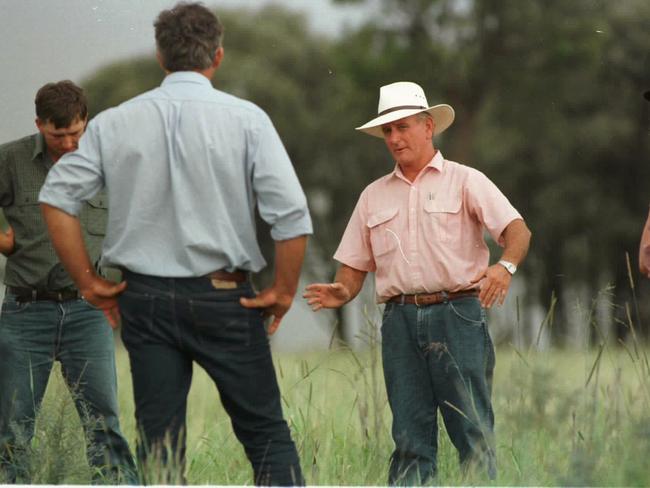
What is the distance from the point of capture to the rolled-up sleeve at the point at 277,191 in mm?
3449

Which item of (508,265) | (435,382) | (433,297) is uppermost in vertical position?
(508,265)

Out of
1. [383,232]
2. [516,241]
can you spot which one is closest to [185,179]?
[383,232]

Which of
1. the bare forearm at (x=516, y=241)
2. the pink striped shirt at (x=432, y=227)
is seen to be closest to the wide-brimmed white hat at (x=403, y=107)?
the pink striped shirt at (x=432, y=227)

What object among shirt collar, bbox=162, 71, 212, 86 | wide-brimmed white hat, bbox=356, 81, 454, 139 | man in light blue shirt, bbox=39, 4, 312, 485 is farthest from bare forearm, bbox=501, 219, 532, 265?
shirt collar, bbox=162, 71, 212, 86

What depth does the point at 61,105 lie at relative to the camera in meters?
4.38

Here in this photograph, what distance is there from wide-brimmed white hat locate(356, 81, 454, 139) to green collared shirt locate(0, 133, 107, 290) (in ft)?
3.53

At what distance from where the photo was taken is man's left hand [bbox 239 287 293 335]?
3.49 m

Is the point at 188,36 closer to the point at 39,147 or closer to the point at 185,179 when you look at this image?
the point at 185,179

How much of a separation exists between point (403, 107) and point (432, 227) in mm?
460

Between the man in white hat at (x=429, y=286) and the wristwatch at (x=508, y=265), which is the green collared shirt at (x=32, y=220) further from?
the wristwatch at (x=508, y=265)

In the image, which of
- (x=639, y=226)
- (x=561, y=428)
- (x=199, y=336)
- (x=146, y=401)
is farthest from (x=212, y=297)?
(x=639, y=226)

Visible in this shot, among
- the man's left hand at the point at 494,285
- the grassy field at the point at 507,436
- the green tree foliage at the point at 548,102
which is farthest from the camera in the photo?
the green tree foliage at the point at 548,102

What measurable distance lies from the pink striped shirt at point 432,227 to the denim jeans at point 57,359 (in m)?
0.98

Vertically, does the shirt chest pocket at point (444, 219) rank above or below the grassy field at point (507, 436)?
above
